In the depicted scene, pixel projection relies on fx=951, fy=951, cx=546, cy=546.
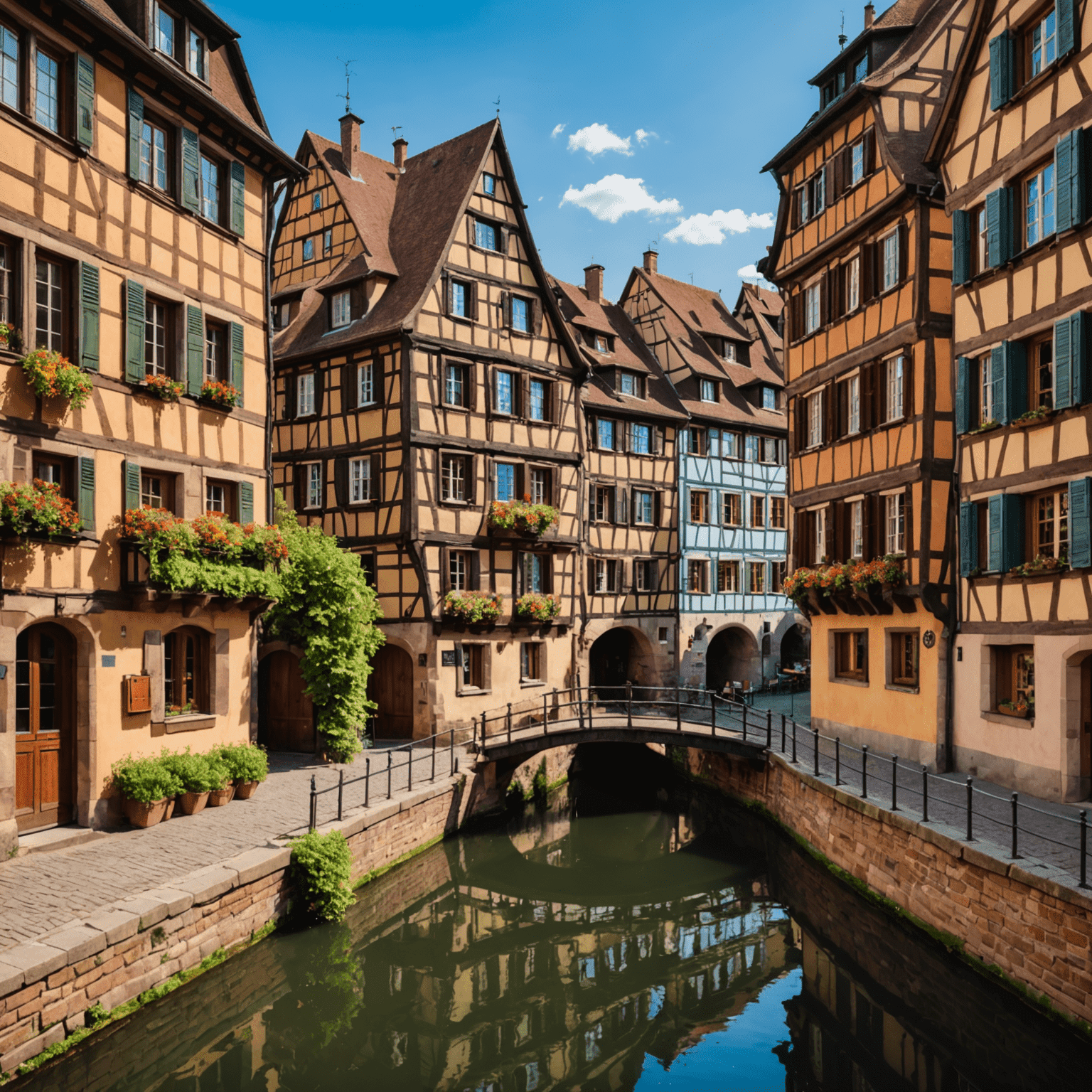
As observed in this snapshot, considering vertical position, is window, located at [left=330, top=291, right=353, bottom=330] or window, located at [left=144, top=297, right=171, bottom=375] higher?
window, located at [left=330, top=291, right=353, bottom=330]

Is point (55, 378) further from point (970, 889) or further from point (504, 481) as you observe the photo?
point (504, 481)

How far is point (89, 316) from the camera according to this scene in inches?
521

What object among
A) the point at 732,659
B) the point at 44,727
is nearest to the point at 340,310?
the point at 44,727

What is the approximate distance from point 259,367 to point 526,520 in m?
8.33

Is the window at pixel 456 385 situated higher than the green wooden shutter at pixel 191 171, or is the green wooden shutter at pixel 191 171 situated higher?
the green wooden shutter at pixel 191 171

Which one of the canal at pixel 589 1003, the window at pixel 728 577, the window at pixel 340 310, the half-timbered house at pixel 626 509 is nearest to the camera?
the canal at pixel 589 1003

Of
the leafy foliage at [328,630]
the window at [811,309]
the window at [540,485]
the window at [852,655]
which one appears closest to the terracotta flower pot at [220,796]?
the leafy foliage at [328,630]

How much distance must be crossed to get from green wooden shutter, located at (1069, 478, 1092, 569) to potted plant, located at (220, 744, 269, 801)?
41.8 ft

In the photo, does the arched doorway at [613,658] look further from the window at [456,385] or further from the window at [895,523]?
the window at [895,523]

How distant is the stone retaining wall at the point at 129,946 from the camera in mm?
8242

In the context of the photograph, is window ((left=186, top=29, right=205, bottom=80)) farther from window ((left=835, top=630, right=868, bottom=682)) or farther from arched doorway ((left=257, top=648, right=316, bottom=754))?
window ((left=835, top=630, right=868, bottom=682))

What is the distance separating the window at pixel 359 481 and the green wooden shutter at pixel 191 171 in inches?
340

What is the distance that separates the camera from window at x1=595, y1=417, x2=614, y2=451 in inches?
1153

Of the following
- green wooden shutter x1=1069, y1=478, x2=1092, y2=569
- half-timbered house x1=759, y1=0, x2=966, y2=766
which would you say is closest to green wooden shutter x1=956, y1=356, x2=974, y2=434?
half-timbered house x1=759, y1=0, x2=966, y2=766
